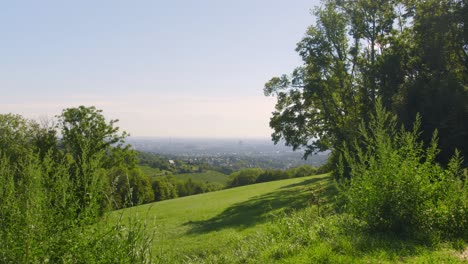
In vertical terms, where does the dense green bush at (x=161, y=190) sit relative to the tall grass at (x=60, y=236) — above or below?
below

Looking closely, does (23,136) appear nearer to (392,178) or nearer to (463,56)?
(392,178)

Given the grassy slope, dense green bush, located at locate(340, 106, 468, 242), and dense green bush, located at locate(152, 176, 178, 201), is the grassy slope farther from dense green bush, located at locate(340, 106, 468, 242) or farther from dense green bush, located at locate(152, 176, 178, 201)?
dense green bush, located at locate(340, 106, 468, 242)

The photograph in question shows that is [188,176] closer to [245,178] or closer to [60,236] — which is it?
[245,178]

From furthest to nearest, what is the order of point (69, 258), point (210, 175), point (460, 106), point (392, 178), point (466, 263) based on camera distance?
point (210, 175) → point (460, 106) → point (392, 178) → point (466, 263) → point (69, 258)

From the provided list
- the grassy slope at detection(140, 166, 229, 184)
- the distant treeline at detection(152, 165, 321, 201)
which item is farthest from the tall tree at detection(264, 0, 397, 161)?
the grassy slope at detection(140, 166, 229, 184)

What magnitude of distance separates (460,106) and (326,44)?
11.7 m

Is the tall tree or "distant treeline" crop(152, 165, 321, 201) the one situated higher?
the tall tree

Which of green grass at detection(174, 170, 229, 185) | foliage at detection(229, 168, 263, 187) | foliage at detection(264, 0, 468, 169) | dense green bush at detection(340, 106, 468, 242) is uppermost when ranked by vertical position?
foliage at detection(264, 0, 468, 169)

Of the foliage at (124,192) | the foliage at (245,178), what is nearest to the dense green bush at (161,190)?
the foliage at (245,178)

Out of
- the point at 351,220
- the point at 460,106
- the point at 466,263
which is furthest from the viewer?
the point at 460,106

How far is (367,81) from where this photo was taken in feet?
86.3

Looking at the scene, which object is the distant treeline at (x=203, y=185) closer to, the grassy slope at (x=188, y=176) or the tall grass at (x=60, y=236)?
the grassy slope at (x=188, y=176)

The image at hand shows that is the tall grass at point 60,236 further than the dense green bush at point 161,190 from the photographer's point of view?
No

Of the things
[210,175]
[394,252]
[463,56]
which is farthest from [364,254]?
[210,175]
